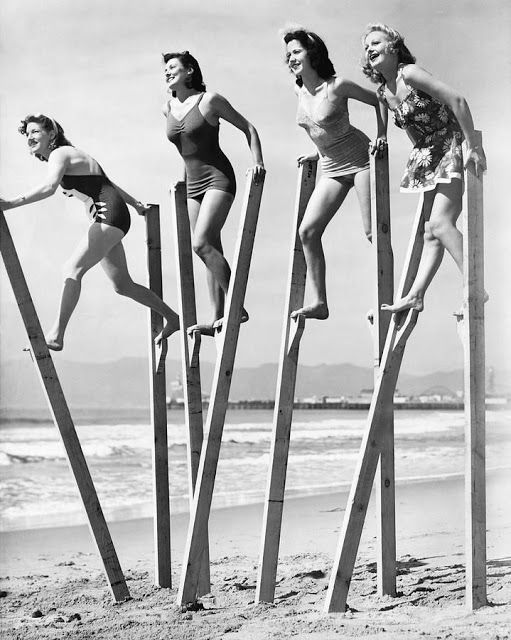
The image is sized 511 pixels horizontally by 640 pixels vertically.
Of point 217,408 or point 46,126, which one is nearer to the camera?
point 217,408

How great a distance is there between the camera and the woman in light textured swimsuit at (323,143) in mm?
3904

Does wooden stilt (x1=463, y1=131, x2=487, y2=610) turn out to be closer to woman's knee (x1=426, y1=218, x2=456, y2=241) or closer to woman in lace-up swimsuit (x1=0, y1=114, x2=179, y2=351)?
woman's knee (x1=426, y1=218, x2=456, y2=241)

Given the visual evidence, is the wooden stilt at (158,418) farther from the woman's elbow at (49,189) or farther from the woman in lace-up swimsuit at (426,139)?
the woman in lace-up swimsuit at (426,139)

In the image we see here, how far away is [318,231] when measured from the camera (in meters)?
3.96

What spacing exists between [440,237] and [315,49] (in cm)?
90

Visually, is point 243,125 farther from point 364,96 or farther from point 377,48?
point 377,48

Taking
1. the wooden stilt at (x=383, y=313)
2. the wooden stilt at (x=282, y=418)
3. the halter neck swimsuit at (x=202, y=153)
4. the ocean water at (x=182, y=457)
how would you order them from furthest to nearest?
the ocean water at (x=182, y=457) < the halter neck swimsuit at (x=202, y=153) < the wooden stilt at (x=282, y=418) < the wooden stilt at (x=383, y=313)

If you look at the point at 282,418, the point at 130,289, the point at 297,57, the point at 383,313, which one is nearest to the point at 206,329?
the point at 130,289

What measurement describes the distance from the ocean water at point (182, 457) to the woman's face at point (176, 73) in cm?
336

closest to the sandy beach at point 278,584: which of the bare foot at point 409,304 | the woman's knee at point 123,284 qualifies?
the bare foot at point 409,304

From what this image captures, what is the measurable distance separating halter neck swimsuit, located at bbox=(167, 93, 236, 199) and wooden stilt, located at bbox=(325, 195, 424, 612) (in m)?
0.96

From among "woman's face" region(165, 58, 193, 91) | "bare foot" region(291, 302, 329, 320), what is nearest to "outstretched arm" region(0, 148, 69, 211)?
"woman's face" region(165, 58, 193, 91)

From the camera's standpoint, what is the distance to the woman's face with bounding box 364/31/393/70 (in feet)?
12.3

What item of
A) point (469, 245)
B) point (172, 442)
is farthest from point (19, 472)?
point (469, 245)
